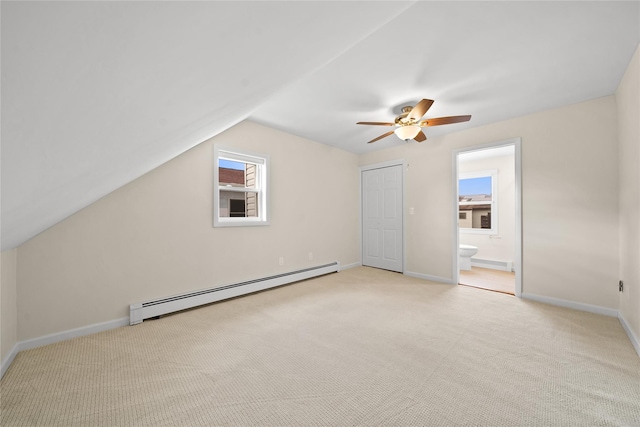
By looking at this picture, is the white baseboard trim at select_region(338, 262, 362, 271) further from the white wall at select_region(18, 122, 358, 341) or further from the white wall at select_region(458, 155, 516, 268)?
the white wall at select_region(458, 155, 516, 268)

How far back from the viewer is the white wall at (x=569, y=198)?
9.27ft

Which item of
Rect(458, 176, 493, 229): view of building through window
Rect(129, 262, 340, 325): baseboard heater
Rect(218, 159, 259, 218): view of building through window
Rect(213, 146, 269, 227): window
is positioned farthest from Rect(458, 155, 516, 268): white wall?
Rect(218, 159, 259, 218): view of building through window

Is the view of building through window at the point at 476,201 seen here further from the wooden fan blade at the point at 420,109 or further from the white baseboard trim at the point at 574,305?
the wooden fan blade at the point at 420,109

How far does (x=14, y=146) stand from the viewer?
64 cm

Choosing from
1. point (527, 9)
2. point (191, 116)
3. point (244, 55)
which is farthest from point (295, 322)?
point (527, 9)

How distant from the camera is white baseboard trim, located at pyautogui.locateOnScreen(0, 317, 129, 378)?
1.95 m

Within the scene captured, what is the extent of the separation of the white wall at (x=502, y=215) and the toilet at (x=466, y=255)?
2.02ft

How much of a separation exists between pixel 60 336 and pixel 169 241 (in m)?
1.18

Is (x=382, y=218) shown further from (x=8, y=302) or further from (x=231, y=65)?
(x=8, y=302)

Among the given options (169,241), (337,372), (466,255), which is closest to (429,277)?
(466,255)

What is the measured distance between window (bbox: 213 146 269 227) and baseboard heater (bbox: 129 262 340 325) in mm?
841

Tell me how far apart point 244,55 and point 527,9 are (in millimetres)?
1933

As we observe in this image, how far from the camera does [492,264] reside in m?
5.35

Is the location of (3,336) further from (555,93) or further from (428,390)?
(555,93)
